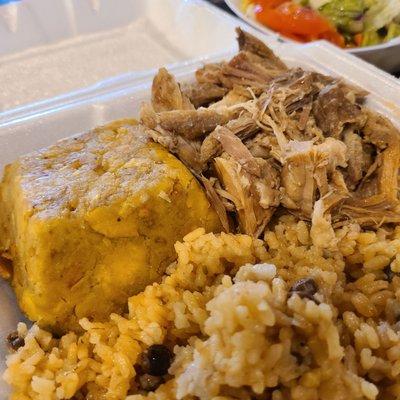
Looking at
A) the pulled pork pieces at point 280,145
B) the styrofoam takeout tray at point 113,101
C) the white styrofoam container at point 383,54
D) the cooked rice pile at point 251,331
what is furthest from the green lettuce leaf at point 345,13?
the cooked rice pile at point 251,331

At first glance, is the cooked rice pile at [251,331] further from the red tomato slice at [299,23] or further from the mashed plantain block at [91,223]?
the red tomato slice at [299,23]

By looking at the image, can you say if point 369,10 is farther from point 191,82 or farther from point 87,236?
point 87,236

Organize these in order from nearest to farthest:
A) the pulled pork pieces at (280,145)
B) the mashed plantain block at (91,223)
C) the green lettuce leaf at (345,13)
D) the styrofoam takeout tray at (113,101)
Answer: the mashed plantain block at (91,223), the pulled pork pieces at (280,145), the styrofoam takeout tray at (113,101), the green lettuce leaf at (345,13)

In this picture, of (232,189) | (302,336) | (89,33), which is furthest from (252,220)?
(89,33)

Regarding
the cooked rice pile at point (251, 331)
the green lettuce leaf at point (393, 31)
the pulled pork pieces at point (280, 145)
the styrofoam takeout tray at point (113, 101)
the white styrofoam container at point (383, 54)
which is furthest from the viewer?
the green lettuce leaf at point (393, 31)

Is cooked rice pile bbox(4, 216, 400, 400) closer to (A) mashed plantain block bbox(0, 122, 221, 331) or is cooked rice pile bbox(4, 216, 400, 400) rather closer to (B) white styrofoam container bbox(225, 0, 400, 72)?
(A) mashed plantain block bbox(0, 122, 221, 331)

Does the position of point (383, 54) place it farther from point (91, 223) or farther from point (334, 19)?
point (91, 223)
